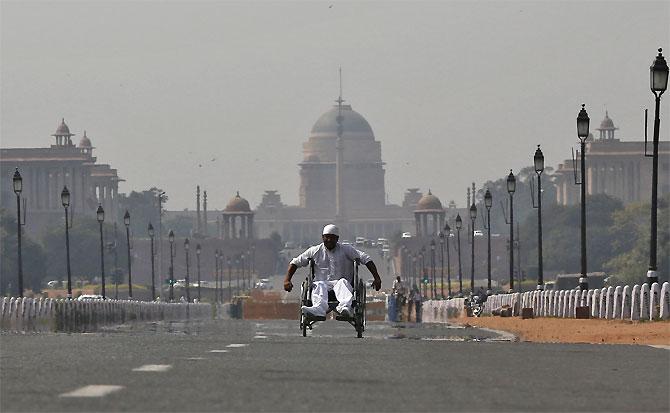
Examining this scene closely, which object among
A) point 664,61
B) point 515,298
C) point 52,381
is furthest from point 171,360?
point 515,298

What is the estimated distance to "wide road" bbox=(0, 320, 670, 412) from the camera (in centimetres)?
1331

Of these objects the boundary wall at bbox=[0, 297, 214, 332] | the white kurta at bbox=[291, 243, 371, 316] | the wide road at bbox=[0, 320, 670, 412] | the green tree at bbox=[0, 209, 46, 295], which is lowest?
the green tree at bbox=[0, 209, 46, 295]

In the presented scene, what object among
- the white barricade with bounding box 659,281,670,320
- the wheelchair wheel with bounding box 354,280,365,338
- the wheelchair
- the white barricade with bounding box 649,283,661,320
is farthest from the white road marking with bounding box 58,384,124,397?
the white barricade with bounding box 649,283,661,320

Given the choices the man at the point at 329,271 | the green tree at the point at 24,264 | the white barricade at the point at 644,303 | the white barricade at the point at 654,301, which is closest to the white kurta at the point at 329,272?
the man at the point at 329,271

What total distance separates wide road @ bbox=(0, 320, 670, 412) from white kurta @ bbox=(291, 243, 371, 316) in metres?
1.36

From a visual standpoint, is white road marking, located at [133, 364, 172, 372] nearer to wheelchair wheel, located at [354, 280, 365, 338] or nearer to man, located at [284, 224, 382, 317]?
man, located at [284, 224, 382, 317]

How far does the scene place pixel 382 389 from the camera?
582 inches

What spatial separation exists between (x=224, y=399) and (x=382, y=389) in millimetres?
1725

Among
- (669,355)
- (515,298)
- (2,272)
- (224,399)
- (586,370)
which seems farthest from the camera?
(2,272)

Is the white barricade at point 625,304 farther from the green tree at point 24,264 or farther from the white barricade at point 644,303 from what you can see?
the green tree at point 24,264

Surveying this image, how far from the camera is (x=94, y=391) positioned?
1388cm

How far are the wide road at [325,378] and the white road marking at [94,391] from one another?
11 mm

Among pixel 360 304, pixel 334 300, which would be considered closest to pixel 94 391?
pixel 334 300

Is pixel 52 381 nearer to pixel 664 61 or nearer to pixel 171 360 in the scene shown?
pixel 171 360
